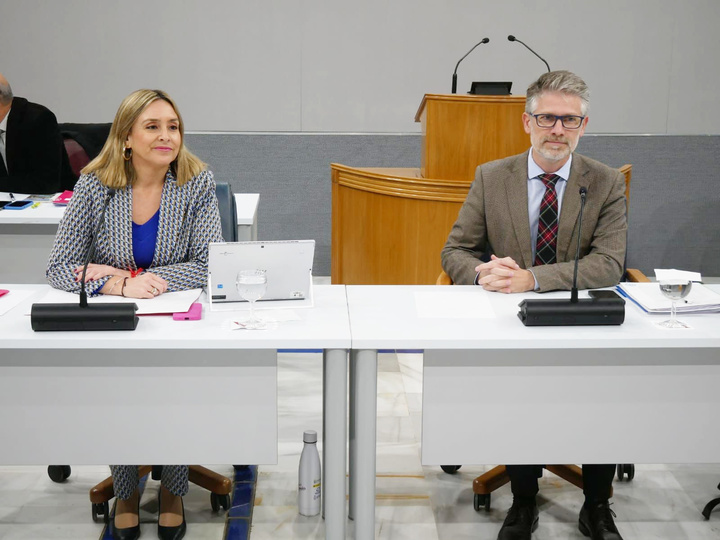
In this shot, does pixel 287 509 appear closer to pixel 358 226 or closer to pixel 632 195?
pixel 358 226

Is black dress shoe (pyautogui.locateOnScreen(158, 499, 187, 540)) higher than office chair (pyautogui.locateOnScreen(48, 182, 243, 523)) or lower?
lower

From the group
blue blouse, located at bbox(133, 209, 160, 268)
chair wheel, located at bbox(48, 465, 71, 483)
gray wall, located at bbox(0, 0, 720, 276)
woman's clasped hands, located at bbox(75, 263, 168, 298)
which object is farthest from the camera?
gray wall, located at bbox(0, 0, 720, 276)

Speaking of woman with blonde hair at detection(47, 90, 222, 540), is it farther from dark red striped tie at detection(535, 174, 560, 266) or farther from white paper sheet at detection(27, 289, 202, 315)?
dark red striped tie at detection(535, 174, 560, 266)

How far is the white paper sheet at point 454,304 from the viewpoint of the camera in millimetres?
2111

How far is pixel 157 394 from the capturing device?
1.95 metres

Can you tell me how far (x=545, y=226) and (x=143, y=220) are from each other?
4.13ft

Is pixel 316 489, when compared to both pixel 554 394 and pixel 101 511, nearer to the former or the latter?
pixel 101 511

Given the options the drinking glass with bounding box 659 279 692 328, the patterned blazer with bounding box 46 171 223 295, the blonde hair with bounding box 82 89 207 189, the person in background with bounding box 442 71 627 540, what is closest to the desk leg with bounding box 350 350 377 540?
the person in background with bounding box 442 71 627 540

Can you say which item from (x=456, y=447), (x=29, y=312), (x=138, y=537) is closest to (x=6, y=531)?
(x=138, y=537)

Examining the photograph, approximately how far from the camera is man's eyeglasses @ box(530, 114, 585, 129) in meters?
2.47

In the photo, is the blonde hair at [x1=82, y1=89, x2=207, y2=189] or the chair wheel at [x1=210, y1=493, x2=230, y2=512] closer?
the blonde hair at [x1=82, y1=89, x2=207, y2=189]

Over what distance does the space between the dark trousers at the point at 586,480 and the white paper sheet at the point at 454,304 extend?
0.53 metres

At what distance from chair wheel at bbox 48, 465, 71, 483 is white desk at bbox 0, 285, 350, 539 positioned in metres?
0.75

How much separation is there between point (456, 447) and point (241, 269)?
0.70m
